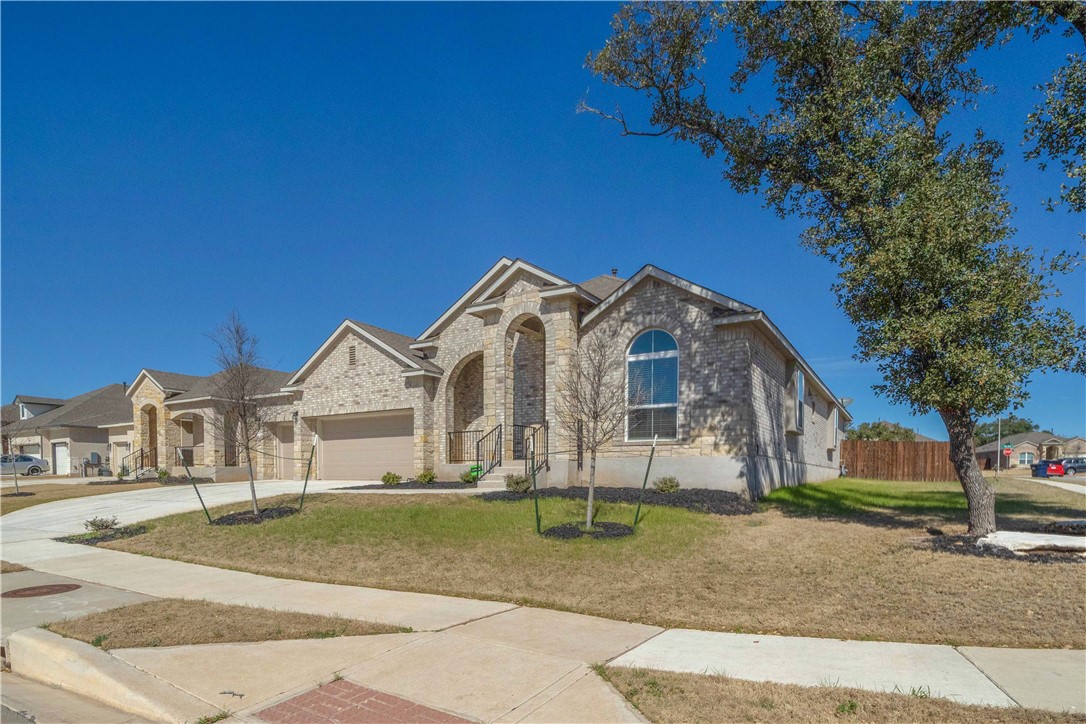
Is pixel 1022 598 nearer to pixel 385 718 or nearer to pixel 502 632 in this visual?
pixel 502 632

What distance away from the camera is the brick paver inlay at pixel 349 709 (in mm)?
4344

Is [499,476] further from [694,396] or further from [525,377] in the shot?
[694,396]

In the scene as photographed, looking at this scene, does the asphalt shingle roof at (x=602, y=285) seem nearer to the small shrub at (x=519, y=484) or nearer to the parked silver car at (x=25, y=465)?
the small shrub at (x=519, y=484)

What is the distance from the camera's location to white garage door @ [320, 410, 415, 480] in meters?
21.9

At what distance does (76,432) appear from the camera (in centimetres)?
3722

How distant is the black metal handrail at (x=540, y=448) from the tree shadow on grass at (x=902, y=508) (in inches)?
218

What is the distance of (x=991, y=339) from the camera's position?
1020cm

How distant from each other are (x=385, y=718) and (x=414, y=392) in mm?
16638

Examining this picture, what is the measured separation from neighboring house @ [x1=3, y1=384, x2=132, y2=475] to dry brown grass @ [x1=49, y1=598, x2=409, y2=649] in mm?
31597

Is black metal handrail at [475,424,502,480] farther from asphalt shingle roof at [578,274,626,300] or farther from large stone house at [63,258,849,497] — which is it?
asphalt shingle roof at [578,274,626,300]

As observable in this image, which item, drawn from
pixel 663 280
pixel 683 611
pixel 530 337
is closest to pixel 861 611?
pixel 683 611

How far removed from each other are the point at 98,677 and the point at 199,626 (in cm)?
120

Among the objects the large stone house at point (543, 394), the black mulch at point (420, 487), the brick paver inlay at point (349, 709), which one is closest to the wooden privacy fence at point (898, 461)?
the large stone house at point (543, 394)

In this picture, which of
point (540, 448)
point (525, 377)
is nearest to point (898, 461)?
point (525, 377)
